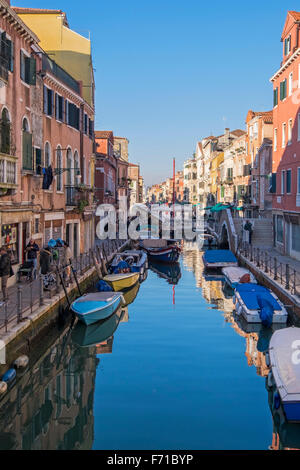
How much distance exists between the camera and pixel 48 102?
21.7 meters

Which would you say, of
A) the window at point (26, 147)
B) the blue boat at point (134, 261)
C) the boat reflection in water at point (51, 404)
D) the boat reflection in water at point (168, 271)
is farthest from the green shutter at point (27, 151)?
the boat reflection in water at point (168, 271)

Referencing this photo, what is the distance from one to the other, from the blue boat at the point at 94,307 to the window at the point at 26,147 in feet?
17.2

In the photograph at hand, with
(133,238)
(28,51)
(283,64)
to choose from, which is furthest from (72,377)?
(133,238)

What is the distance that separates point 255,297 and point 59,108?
12.6 meters

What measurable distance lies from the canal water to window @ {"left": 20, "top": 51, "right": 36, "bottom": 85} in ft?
29.7

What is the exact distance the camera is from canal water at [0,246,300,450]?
29.0 ft

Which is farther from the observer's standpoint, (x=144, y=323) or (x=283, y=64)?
(x=283, y=64)

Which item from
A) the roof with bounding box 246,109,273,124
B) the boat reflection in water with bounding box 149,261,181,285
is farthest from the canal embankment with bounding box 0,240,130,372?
the roof with bounding box 246,109,273,124

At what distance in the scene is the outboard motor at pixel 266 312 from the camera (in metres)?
16.2

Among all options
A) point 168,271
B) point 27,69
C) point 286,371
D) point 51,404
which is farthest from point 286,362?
point 168,271

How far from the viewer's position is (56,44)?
92.5ft

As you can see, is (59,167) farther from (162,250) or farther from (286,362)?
(286,362)

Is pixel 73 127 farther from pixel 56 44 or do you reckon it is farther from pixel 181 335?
pixel 181 335
